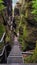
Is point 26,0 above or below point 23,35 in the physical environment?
above

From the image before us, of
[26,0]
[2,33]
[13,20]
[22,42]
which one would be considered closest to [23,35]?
[22,42]

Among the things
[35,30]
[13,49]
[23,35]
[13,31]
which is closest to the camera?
[35,30]

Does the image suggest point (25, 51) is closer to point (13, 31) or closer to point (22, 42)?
point (22, 42)

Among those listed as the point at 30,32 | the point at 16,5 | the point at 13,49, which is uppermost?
the point at 16,5

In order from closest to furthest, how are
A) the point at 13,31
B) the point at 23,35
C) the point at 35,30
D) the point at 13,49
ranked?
the point at 35,30 < the point at 23,35 < the point at 13,49 < the point at 13,31

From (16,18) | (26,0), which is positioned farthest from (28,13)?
(16,18)

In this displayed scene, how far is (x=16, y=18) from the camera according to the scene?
3.28m

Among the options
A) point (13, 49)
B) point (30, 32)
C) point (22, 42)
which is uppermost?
point (30, 32)

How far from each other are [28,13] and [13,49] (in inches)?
27.9

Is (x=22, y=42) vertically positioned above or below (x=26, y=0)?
below

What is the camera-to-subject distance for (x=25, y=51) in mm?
2762

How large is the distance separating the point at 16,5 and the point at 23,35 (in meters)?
0.62

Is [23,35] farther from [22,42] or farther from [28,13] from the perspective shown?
[28,13]

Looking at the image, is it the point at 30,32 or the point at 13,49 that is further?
the point at 13,49
